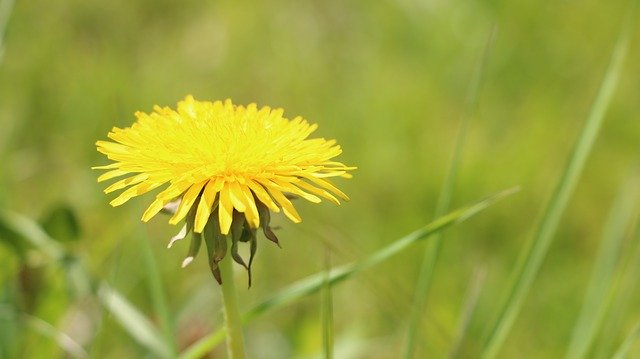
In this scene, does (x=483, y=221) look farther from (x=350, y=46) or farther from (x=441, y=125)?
(x=350, y=46)

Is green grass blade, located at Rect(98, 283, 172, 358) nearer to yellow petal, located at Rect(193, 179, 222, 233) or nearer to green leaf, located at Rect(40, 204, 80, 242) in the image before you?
green leaf, located at Rect(40, 204, 80, 242)

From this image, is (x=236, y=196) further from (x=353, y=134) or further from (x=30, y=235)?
(x=353, y=134)

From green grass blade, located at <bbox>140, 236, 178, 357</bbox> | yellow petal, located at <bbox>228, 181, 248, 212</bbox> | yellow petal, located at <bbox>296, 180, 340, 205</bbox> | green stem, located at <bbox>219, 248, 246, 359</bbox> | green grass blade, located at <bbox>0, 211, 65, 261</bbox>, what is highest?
A: green grass blade, located at <bbox>0, 211, 65, 261</bbox>

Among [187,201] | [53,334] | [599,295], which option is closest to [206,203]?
[187,201]

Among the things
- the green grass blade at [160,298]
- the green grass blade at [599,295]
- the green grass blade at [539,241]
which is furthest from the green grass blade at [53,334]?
the green grass blade at [599,295]

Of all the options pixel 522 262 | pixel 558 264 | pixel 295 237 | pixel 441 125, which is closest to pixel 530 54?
pixel 441 125

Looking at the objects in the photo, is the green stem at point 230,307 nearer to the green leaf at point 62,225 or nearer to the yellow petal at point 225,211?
the yellow petal at point 225,211

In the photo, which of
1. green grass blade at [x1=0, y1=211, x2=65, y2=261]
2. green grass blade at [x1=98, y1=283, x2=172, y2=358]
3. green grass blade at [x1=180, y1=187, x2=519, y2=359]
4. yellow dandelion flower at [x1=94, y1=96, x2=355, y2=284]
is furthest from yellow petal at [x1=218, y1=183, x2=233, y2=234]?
green grass blade at [x1=0, y1=211, x2=65, y2=261]
